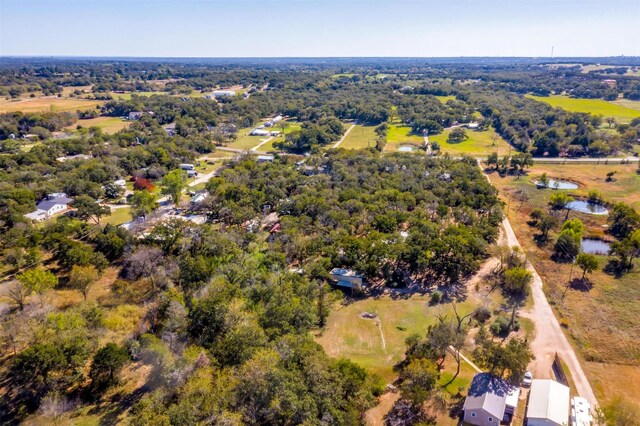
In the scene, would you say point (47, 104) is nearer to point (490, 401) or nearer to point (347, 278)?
point (347, 278)

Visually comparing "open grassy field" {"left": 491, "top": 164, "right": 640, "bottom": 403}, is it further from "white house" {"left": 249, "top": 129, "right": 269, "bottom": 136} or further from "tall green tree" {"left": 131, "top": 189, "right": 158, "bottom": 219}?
"white house" {"left": 249, "top": 129, "right": 269, "bottom": 136}

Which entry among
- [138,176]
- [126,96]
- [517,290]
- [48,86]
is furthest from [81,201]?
[48,86]

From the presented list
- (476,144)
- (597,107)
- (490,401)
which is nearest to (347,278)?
(490,401)

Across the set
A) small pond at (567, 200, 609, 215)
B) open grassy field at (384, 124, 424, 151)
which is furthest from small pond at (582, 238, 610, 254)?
open grassy field at (384, 124, 424, 151)

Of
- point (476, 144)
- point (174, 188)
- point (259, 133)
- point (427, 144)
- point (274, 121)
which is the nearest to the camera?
point (174, 188)

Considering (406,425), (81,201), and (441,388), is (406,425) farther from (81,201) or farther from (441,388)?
(81,201)
